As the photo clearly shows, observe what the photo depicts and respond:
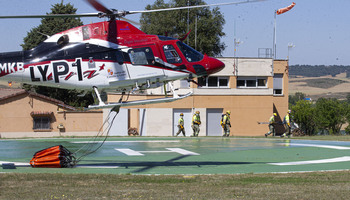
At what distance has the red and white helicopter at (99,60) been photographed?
1648 cm

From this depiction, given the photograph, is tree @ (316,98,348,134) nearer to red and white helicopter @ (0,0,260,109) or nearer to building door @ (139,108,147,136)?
building door @ (139,108,147,136)

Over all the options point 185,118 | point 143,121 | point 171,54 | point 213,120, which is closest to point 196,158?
point 171,54

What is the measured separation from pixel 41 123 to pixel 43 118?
0.58 m

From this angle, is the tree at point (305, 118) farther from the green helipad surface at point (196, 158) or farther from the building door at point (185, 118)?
the green helipad surface at point (196, 158)

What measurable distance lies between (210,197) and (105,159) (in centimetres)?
883

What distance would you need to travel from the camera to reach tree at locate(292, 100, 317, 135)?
6875cm

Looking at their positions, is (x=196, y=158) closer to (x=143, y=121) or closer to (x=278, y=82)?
(x=143, y=121)

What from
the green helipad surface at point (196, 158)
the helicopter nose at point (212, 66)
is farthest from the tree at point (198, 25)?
the helicopter nose at point (212, 66)

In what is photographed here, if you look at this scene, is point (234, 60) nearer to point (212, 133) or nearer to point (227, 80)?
point (227, 80)

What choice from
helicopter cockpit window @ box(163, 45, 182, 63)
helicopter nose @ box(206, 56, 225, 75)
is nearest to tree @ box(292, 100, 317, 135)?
helicopter nose @ box(206, 56, 225, 75)

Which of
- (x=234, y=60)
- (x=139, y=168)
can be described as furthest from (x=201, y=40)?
(x=139, y=168)

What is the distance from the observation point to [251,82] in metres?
53.2

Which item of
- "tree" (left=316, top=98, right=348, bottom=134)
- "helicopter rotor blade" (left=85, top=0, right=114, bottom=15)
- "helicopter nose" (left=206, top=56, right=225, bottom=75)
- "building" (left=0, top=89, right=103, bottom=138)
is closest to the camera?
"helicopter rotor blade" (left=85, top=0, right=114, bottom=15)

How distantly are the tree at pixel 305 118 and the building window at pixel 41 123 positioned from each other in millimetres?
37130
